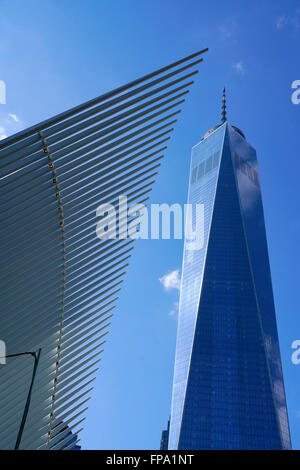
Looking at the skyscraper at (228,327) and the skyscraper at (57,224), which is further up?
the skyscraper at (228,327)

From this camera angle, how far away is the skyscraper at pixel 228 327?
303ft

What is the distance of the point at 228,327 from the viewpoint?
347ft

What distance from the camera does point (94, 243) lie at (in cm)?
1313

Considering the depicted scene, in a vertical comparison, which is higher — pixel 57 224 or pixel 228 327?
pixel 228 327

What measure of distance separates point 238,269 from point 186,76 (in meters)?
106

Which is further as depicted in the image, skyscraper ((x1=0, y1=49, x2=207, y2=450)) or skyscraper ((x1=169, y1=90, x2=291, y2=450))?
skyscraper ((x1=169, y1=90, x2=291, y2=450))

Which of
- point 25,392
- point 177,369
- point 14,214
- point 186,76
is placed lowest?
point 25,392

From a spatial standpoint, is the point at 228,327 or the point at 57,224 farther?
the point at 228,327

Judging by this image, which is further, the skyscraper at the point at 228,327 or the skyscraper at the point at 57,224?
the skyscraper at the point at 228,327

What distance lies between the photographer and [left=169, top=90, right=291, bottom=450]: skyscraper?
92250mm

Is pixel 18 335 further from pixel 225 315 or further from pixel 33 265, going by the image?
pixel 225 315

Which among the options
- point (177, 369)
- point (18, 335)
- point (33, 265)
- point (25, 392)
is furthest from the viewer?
point (177, 369)

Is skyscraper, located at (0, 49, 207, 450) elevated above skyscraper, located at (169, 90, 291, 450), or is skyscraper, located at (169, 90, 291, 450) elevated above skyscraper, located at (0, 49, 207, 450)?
skyscraper, located at (169, 90, 291, 450)

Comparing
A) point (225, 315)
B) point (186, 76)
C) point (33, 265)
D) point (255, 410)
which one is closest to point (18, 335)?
point (33, 265)
